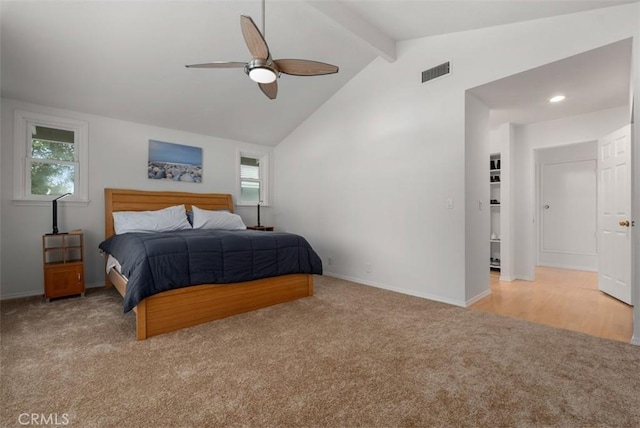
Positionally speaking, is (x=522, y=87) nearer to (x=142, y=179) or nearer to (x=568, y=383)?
(x=568, y=383)

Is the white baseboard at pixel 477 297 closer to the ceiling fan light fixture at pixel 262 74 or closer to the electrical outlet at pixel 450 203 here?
the electrical outlet at pixel 450 203

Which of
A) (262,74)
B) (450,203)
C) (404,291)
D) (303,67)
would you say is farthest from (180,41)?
(404,291)

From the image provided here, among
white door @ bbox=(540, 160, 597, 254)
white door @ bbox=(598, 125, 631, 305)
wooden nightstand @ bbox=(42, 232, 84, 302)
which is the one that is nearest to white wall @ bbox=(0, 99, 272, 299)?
wooden nightstand @ bbox=(42, 232, 84, 302)

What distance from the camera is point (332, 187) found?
463 centimetres

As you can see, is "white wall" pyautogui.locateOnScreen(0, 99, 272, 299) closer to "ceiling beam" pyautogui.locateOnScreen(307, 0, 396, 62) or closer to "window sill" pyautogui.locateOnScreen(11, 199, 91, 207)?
"window sill" pyautogui.locateOnScreen(11, 199, 91, 207)

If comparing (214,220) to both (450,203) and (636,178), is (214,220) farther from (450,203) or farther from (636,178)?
(636,178)

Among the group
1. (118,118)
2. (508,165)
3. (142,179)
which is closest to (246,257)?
(142,179)

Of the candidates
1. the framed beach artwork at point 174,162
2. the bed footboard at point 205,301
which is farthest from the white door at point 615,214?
the framed beach artwork at point 174,162

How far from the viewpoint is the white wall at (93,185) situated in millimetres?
3396

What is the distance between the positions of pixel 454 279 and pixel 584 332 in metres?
1.10

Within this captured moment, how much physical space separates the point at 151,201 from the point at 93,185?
0.70 m

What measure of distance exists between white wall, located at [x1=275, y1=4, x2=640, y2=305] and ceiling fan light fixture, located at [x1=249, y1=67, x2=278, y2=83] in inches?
76.7

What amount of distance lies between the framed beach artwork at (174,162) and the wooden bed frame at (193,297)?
0.44 m

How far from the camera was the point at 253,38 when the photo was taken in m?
2.13
